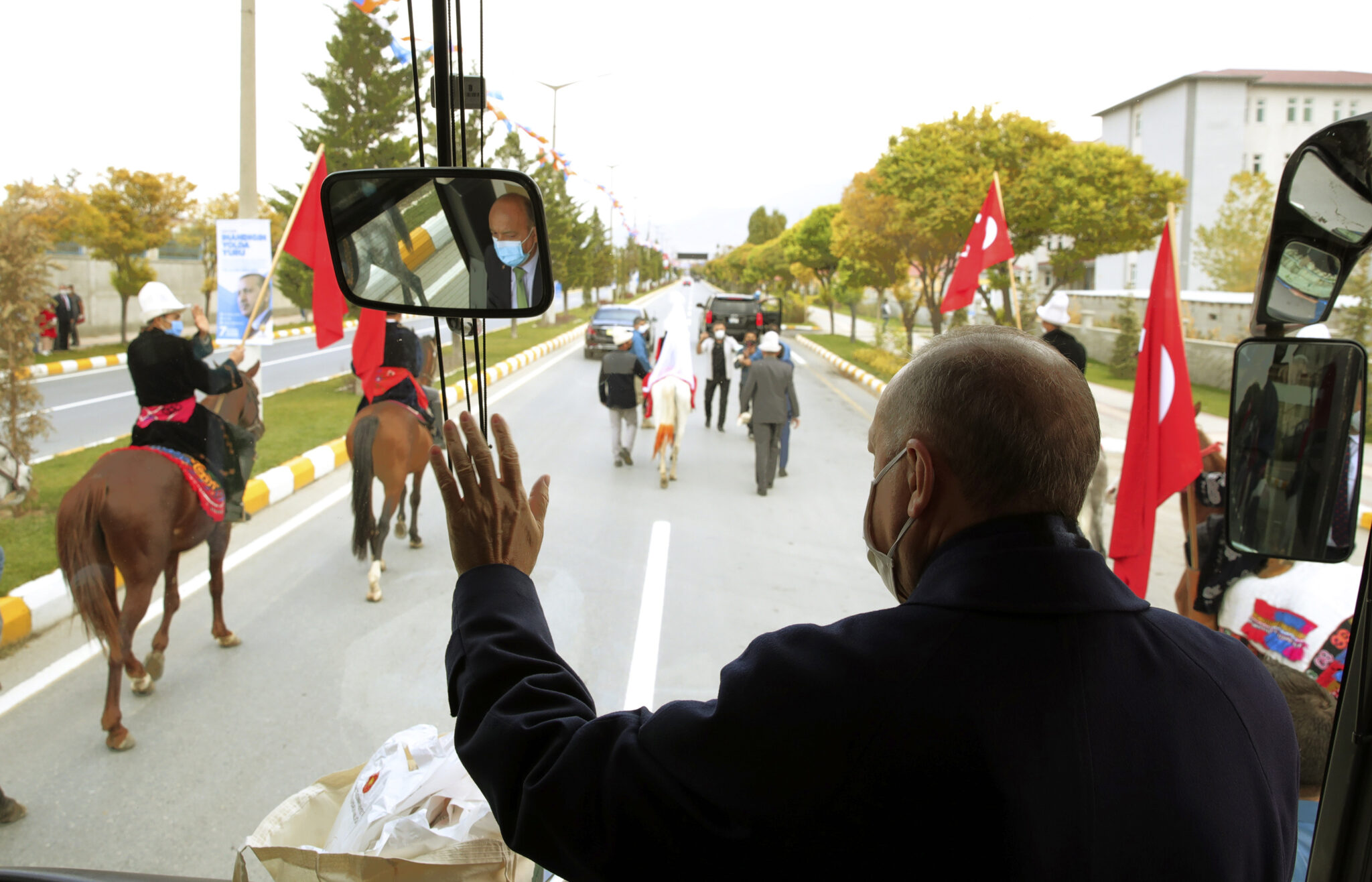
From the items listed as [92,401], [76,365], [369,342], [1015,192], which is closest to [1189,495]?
[369,342]

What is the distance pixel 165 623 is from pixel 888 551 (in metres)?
4.39

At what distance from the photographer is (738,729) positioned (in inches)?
37.8

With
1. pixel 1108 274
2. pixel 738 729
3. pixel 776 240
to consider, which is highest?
pixel 776 240

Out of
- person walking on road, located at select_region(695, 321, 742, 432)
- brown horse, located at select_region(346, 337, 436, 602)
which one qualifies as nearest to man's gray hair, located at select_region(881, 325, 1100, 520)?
brown horse, located at select_region(346, 337, 436, 602)

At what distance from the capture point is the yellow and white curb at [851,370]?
15.1 m

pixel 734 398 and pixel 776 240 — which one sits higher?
pixel 776 240

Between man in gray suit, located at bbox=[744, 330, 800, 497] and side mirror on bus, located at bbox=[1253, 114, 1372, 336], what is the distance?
6.81m

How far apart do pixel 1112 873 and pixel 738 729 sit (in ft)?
1.31

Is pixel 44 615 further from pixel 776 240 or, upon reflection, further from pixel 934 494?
pixel 776 240

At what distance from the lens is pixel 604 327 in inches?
831

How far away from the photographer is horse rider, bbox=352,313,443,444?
242 inches

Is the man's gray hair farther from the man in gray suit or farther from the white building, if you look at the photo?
the white building

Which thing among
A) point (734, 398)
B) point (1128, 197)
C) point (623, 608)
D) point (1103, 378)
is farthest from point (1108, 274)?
point (623, 608)

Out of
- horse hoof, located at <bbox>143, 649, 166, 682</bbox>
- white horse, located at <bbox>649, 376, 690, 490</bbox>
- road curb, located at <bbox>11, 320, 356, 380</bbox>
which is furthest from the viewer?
road curb, located at <bbox>11, 320, 356, 380</bbox>
